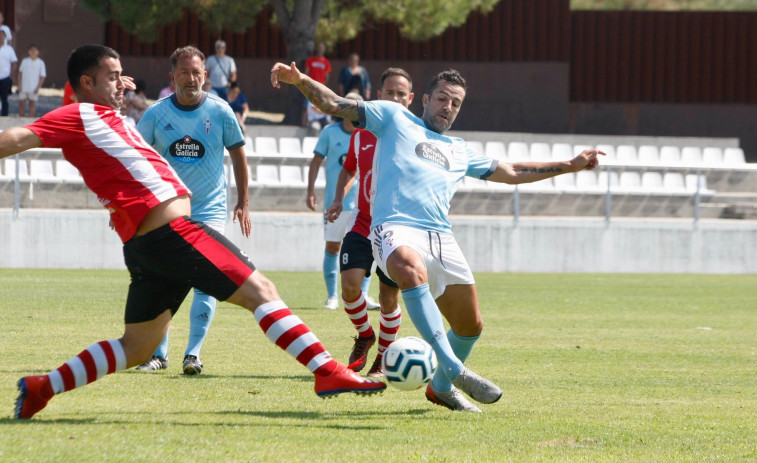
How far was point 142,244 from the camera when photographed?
5.81 meters

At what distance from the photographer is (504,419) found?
6.28m

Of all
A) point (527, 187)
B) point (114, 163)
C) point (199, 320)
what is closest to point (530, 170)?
point (199, 320)

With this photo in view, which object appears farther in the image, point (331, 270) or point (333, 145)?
point (331, 270)

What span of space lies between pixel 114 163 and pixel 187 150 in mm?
Answer: 2155

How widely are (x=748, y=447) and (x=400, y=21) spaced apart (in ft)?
77.6

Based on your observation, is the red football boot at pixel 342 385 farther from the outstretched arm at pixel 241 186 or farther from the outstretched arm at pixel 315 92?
the outstretched arm at pixel 241 186

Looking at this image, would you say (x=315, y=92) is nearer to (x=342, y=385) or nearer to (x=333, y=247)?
(x=342, y=385)

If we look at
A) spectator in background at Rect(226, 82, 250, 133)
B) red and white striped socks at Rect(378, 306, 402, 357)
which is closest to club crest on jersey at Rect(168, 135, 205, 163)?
red and white striped socks at Rect(378, 306, 402, 357)

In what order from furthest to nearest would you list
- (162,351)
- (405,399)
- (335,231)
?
(335,231) < (162,351) < (405,399)

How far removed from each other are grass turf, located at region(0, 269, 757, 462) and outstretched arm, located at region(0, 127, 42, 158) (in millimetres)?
1319

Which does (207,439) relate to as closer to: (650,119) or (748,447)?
(748,447)

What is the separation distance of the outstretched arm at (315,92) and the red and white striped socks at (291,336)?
51.4 inches

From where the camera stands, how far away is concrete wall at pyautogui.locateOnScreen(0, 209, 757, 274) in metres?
18.8

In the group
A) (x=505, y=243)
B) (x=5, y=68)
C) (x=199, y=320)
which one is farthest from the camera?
(x=5, y=68)
